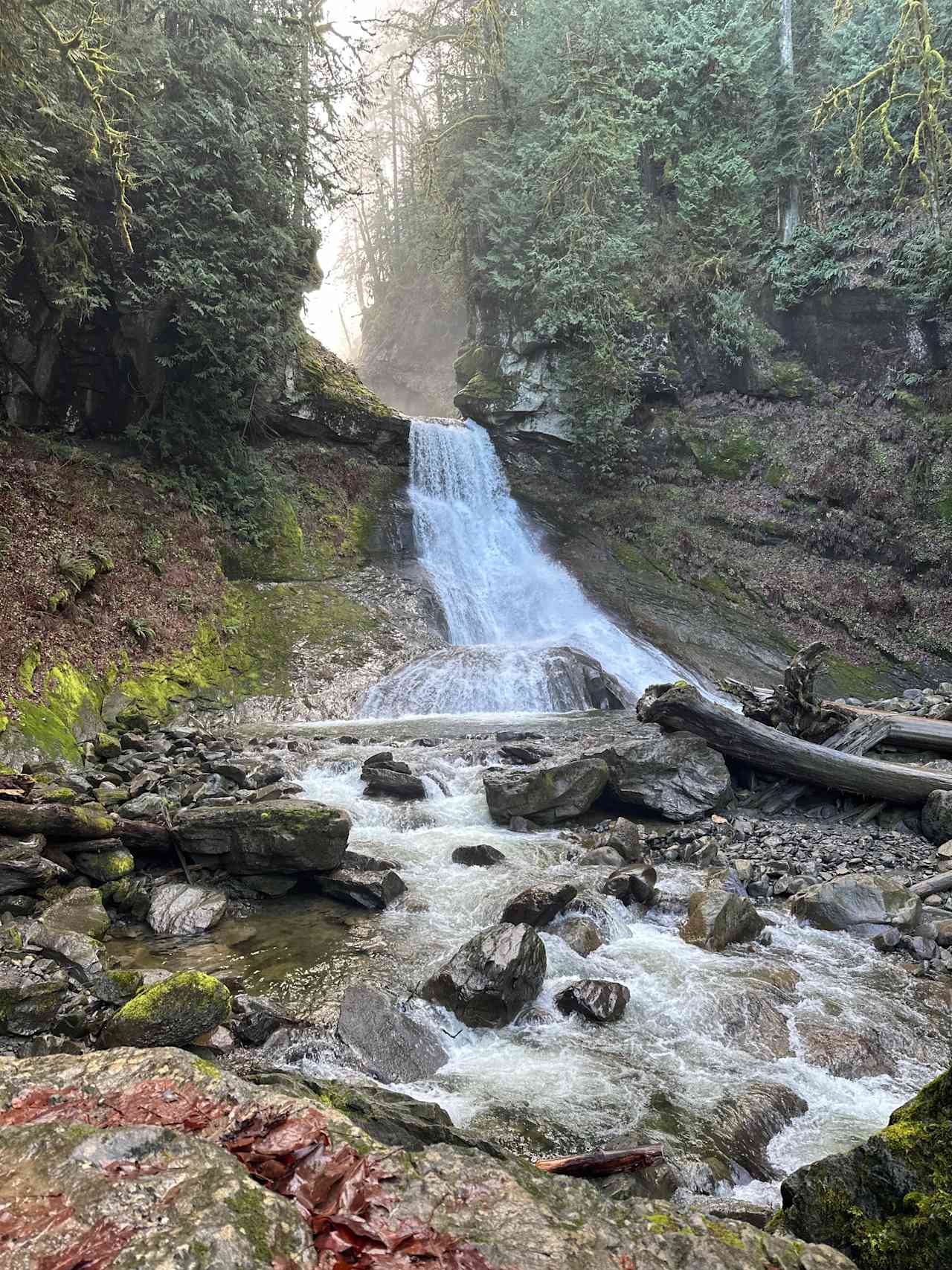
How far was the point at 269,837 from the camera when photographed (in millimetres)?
6688

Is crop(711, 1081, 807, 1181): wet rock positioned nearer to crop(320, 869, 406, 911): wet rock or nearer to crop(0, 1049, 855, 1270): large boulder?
crop(0, 1049, 855, 1270): large boulder

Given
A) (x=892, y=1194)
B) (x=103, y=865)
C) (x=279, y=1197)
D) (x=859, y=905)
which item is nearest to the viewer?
(x=279, y=1197)

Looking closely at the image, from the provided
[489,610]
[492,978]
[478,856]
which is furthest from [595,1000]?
[489,610]

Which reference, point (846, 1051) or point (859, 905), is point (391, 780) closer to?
point (859, 905)

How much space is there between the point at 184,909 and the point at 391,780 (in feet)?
10.9

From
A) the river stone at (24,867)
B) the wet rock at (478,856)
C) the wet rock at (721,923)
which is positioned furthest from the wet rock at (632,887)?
the river stone at (24,867)

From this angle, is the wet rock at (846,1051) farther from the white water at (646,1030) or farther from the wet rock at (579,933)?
the wet rock at (579,933)

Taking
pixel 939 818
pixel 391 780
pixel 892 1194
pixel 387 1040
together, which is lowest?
pixel 387 1040

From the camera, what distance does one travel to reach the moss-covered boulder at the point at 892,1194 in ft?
6.33

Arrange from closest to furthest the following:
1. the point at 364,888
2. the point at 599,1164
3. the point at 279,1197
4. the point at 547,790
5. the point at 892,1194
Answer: the point at 279,1197
the point at 892,1194
the point at 599,1164
the point at 364,888
the point at 547,790

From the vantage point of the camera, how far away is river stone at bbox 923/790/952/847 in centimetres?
800

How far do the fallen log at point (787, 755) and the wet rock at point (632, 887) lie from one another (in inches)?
126

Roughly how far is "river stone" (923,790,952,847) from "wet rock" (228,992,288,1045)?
7.38 meters

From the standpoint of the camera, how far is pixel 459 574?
2097 cm
